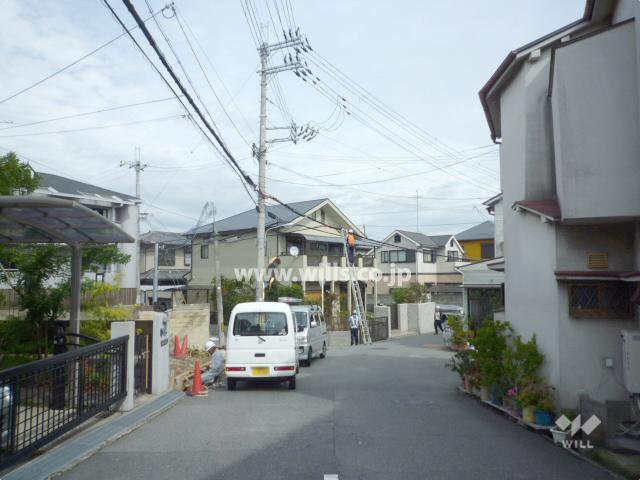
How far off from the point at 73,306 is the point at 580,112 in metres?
8.91

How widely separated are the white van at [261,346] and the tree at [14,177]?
210 inches

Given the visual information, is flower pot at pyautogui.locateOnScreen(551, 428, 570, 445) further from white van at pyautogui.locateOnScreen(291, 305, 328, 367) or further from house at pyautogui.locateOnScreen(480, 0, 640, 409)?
white van at pyautogui.locateOnScreen(291, 305, 328, 367)

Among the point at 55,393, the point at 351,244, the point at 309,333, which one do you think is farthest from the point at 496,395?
the point at 351,244

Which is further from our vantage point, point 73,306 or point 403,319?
point 403,319

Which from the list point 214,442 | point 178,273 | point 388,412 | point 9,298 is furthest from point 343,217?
point 214,442

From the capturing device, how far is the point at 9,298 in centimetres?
1390

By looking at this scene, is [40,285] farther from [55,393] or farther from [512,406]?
[512,406]

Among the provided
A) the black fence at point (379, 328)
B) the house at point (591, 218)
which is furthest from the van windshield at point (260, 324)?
the black fence at point (379, 328)

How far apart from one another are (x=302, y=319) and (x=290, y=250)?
12.2 m

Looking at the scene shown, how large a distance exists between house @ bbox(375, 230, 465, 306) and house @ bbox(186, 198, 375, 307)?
31.1 feet

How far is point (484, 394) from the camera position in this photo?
33.9 ft

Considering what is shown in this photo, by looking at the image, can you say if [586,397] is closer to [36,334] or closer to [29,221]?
[29,221]

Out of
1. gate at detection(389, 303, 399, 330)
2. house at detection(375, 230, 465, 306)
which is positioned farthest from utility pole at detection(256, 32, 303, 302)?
house at detection(375, 230, 465, 306)

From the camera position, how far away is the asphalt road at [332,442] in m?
6.05
